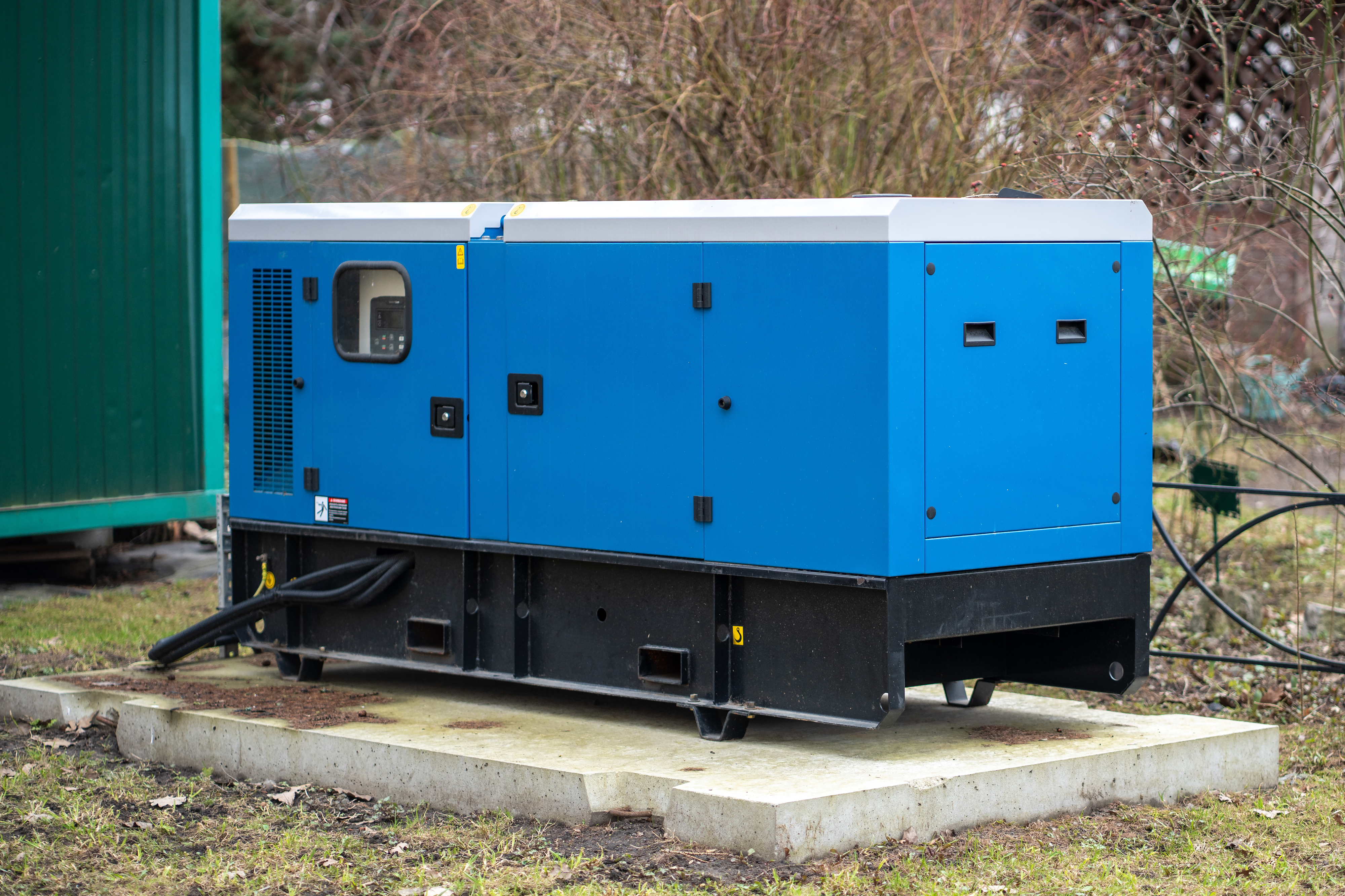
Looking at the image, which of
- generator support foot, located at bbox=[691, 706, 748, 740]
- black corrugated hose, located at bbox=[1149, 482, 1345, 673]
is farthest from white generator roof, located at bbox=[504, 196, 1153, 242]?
black corrugated hose, located at bbox=[1149, 482, 1345, 673]

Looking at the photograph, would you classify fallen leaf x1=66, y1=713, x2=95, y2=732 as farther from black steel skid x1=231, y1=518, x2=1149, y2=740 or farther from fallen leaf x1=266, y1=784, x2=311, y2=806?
fallen leaf x1=266, y1=784, x2=311, y2=806

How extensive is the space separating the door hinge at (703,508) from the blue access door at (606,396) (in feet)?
0.08

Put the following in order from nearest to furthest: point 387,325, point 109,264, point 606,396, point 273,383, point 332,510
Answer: point 606,396
point 387,325
point 332,510
point 273,383
point 109,264

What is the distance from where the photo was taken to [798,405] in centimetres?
650

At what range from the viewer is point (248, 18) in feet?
72.2

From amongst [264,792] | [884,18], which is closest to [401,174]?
[884,18]

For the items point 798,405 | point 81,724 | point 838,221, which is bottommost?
point 81,724

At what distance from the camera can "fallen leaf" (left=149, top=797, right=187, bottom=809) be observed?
22.1ft

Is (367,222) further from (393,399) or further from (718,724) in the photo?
(718,724)

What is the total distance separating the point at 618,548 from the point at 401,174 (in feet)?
21.6

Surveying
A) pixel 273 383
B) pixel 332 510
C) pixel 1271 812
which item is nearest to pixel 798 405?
pixel 1271 812

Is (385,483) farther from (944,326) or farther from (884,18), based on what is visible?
(884,18)

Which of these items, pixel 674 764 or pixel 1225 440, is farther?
pixel 1225 440

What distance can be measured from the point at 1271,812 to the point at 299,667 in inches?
178
